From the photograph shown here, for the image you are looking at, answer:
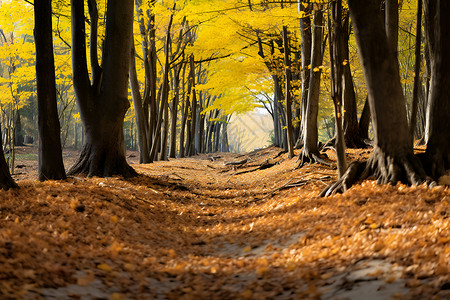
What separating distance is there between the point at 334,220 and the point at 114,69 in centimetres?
622

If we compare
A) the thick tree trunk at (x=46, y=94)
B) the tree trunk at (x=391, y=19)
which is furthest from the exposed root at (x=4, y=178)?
the tree trunk at (x=391, y=19)

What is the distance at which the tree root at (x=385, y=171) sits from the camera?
519 cm

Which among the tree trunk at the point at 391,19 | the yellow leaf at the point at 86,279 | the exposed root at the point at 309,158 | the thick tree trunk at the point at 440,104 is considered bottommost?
the yellow leaf at the point at 86,279

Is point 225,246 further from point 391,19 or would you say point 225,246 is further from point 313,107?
point 313,107

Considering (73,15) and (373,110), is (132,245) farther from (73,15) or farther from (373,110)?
(73,15)

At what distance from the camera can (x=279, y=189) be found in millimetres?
7910

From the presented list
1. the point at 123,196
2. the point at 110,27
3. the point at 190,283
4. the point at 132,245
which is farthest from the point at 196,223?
the point at 110,27

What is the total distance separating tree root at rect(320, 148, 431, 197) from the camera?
5191mm

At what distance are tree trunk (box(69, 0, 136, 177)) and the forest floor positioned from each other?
2025mm

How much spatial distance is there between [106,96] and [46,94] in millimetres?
2156

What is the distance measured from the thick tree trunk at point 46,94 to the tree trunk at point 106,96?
56.4 inches

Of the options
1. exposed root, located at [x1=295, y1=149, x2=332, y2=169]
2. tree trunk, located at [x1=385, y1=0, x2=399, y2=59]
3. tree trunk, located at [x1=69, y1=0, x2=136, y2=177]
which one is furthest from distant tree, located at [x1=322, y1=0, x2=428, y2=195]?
tree trunk, located at [x1=69, y1=0, x2=136, y2=177]

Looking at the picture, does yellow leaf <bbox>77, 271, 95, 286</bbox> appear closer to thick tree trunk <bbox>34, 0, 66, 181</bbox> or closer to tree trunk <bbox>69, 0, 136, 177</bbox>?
thick tree trunk <bbox>34, 0, 66, 181</bbox>

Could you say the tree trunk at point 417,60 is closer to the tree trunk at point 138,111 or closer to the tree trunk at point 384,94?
the tree trunk at point 384,94
